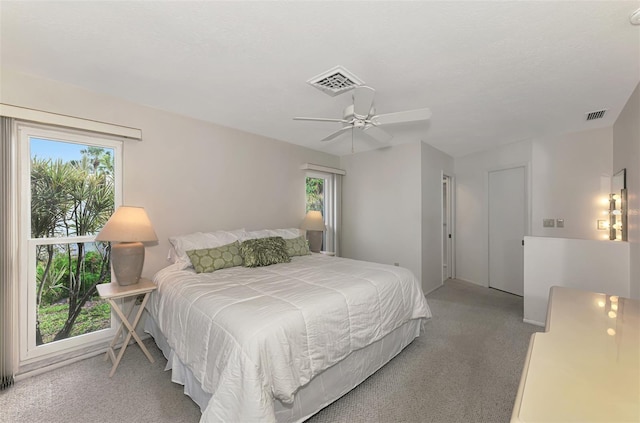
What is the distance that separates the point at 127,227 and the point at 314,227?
241 centimetres

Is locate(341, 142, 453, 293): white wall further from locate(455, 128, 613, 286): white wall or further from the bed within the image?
the bed

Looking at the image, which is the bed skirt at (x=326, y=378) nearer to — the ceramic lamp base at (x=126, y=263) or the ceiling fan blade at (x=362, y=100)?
the ceramic lamp base at (x=126, y=263)

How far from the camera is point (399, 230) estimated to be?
431 centimetres

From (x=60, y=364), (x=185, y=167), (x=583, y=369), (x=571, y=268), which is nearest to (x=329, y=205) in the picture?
(x=185, y=167)

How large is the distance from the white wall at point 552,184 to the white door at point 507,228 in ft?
0.37

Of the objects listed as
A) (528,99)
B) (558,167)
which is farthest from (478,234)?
(528,99)

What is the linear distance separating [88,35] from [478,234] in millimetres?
5525

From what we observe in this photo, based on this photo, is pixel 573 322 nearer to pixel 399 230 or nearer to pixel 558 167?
pixel 399 230

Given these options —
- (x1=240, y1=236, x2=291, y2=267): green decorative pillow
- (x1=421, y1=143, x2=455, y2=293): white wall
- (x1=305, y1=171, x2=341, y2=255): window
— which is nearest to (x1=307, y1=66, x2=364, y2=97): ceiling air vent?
(x1=240, y1=236, x2=291, y2=267): green decorative pillow

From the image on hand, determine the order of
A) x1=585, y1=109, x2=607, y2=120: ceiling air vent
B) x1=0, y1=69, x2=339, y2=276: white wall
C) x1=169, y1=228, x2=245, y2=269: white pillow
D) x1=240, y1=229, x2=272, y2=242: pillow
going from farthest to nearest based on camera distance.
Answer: x1=240, y1=229, x2=272, y2=242: pillow < x1=585, y1=109, x2=607, y2=120: ceiling air vent < x1=169, y1=228, x2=245, y2=269: white pillow < x1=0, y1=69, x2=339, y2=276: white wall

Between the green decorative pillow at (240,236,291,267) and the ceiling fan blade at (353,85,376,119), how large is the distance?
1.75 metres

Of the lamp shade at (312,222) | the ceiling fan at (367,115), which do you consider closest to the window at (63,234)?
the ceiling fan at (367,115)

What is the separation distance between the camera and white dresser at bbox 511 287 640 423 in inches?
25.0

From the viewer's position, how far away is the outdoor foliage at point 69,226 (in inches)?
91.2
